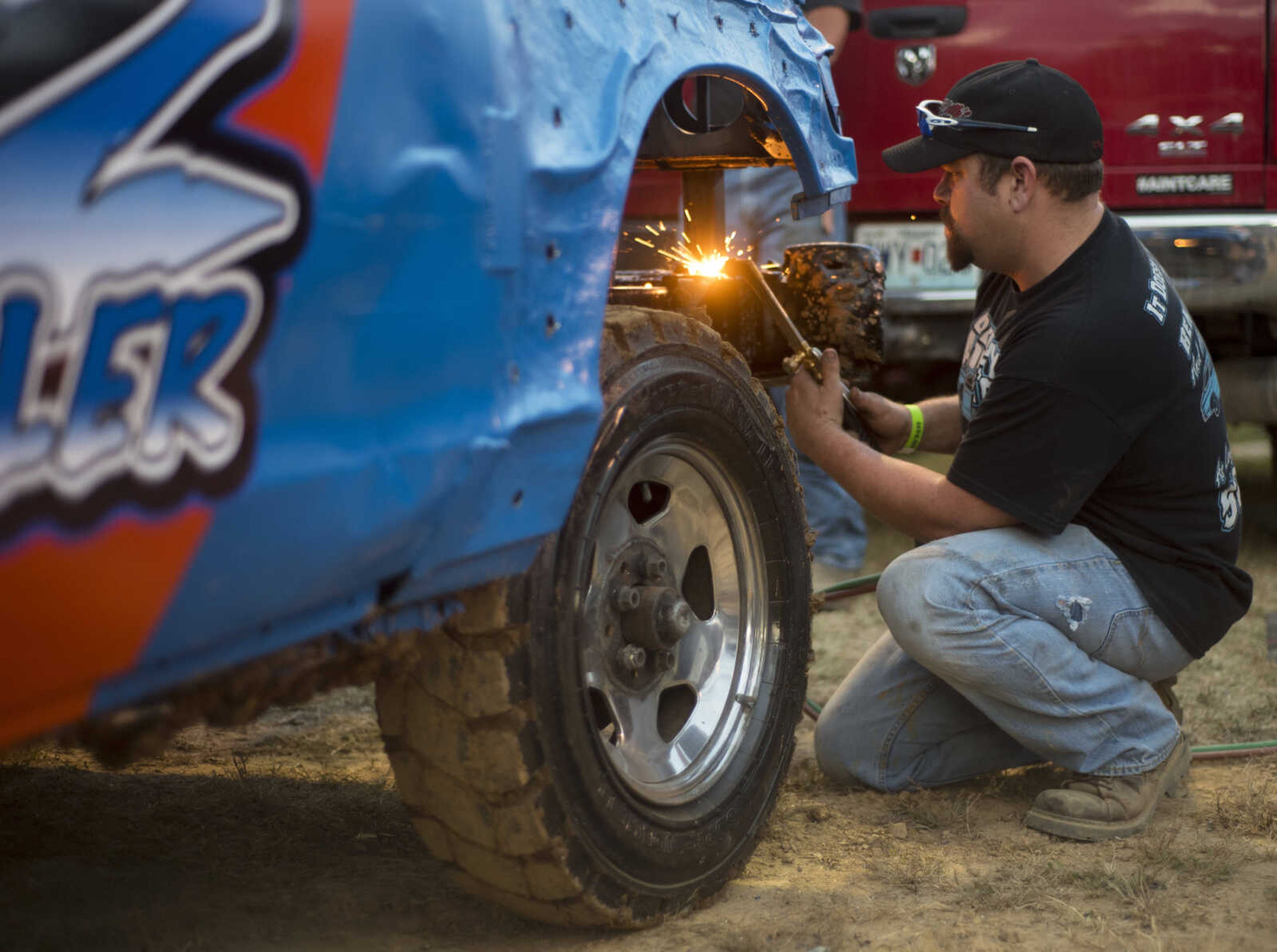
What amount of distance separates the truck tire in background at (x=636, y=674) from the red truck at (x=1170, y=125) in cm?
243

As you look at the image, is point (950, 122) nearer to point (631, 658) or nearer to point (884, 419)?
point (884, 419)

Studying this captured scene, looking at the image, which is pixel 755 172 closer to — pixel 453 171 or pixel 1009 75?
pixel 1009 75

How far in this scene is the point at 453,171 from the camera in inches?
59.3

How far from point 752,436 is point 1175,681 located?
4.47 feet

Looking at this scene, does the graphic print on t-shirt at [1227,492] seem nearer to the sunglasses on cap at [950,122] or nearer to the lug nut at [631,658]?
the sunglasses on cap at [950,122]

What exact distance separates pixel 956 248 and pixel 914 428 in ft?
1.61

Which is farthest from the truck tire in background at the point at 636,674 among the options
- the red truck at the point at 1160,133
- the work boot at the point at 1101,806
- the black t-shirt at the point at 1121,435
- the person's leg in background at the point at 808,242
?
the red truck at the point at 1160,133

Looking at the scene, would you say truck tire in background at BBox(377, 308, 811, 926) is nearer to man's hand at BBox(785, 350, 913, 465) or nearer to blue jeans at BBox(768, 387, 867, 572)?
man's hand at BBox(785, 350, 913, 465)

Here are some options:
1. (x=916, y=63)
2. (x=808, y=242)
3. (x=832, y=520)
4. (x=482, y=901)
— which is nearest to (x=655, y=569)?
(x=482, y=901)

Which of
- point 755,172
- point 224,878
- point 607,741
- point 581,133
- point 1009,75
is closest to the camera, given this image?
point 581,133

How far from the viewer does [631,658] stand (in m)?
2.19

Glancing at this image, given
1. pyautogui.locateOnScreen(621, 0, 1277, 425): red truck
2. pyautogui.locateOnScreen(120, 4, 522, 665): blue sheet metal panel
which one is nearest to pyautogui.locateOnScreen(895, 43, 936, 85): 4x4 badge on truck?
pyautogui.locateOnScreen(621, 0, 1277, 425): red truck

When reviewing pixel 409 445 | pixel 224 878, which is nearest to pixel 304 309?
pixel 409 445

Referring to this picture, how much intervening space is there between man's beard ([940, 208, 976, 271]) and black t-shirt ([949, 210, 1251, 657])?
151 mm
